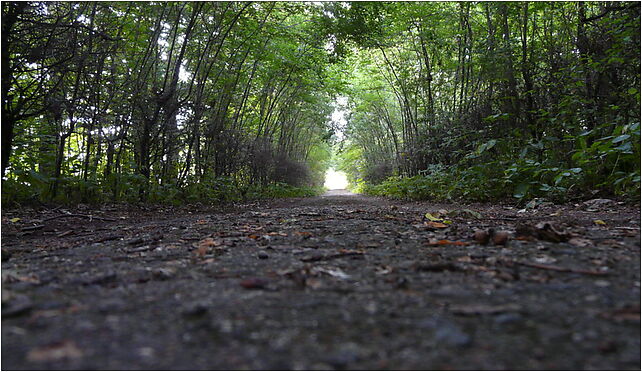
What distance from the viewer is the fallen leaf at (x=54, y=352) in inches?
29.6

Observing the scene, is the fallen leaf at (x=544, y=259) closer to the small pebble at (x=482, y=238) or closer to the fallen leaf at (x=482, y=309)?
the small pebble at (x=482, y=238)

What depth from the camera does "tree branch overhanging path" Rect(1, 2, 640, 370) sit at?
2.79 ft

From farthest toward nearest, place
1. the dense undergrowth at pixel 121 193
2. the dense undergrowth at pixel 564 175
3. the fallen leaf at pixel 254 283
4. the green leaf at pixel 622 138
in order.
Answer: the dense undergrowth at pixel 121 193
the dense undergrowth at pixel 564 175
the green leaf at pixel 622 138
the fallen leaf at pixel 254 283

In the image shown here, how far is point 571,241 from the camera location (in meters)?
1.89

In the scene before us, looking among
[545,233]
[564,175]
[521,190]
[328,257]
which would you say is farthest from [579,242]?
[521,190]

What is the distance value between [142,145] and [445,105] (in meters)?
8.80

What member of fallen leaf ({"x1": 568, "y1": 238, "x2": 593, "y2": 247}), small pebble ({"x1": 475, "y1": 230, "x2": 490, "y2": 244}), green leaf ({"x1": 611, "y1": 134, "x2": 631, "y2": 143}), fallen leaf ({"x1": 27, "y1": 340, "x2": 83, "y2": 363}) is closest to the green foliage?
green leaf ({"x1": 611, "y1": 134, "x2": 631, "y2": 143})

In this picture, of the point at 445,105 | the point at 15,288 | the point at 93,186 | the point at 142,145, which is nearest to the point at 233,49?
the point at 142,145

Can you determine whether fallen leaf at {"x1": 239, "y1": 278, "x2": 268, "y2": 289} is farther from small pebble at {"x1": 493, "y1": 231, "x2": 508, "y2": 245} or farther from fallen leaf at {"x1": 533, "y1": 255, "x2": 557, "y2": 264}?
small pebble at {"x1": 493, "y1": 231, "x2": 508, "y2": 245}

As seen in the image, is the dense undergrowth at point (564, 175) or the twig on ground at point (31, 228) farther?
the dense undergrowth at point (564, 175)

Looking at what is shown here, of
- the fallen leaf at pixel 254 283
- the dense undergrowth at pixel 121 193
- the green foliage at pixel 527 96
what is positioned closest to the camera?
the fallen leaf at pixel 254 283

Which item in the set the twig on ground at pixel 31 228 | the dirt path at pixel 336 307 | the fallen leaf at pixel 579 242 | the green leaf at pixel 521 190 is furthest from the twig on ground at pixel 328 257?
the green leaf at pixel 521 190

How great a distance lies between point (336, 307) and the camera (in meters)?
1.07

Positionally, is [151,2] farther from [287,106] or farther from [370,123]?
[370,123]
